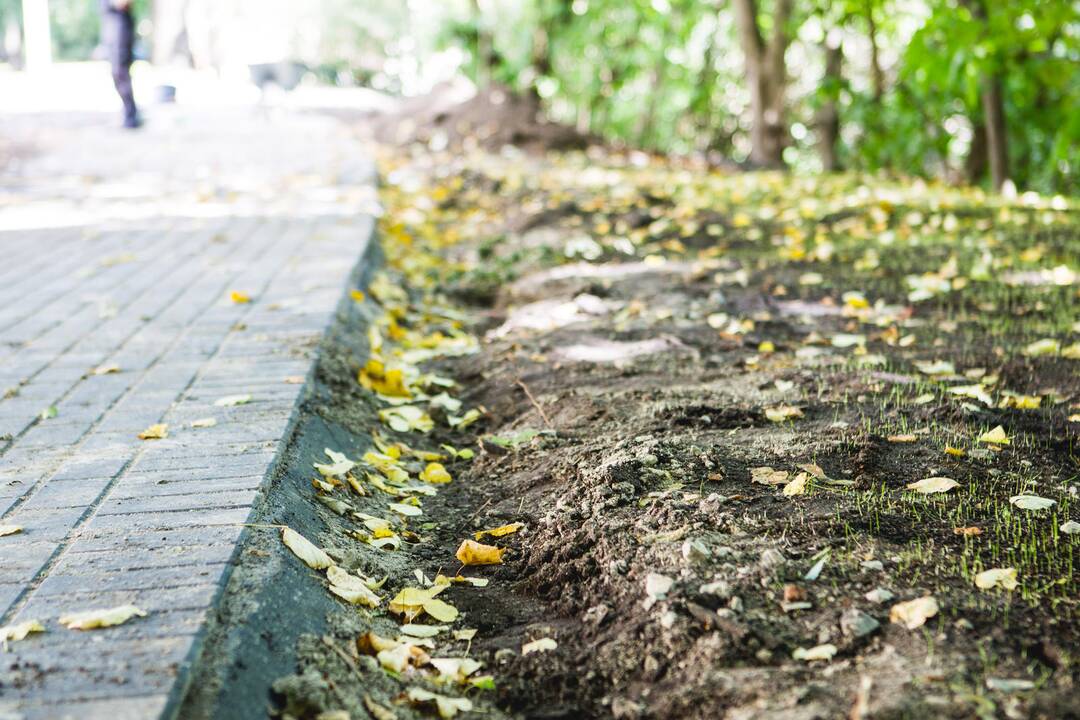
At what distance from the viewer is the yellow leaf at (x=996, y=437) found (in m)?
2.75

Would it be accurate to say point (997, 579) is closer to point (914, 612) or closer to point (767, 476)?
point (914, 612)

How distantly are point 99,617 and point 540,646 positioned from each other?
33.1 inches

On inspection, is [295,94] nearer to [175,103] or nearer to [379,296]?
[175,103]

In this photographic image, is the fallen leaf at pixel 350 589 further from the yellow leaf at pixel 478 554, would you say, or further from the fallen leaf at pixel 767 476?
the fallen leaf at pixel 767 476

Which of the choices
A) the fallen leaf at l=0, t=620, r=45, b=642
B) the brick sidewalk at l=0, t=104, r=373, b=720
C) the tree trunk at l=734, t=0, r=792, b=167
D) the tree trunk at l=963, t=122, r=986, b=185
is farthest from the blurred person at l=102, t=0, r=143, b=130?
the fallen leaf at l=0, t=620, r=45, b=642

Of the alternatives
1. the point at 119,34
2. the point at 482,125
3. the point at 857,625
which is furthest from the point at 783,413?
the point at 119,34

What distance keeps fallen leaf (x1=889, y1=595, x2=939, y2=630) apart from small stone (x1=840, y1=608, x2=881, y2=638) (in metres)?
0.04

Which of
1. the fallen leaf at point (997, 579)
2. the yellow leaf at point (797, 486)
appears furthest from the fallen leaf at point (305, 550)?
the fallen leaf at point (997, 579)

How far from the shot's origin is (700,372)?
3588 mm

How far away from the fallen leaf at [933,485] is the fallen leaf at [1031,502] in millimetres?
138

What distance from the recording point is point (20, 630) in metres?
1.81

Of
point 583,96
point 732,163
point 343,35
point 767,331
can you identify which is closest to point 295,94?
point 583,96

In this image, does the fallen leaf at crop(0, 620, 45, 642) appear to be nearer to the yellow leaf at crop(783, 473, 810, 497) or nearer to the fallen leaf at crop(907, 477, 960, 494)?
the yellow leaf at crop(783, 473, 810, 497)

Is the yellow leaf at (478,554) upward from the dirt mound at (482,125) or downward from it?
downward
